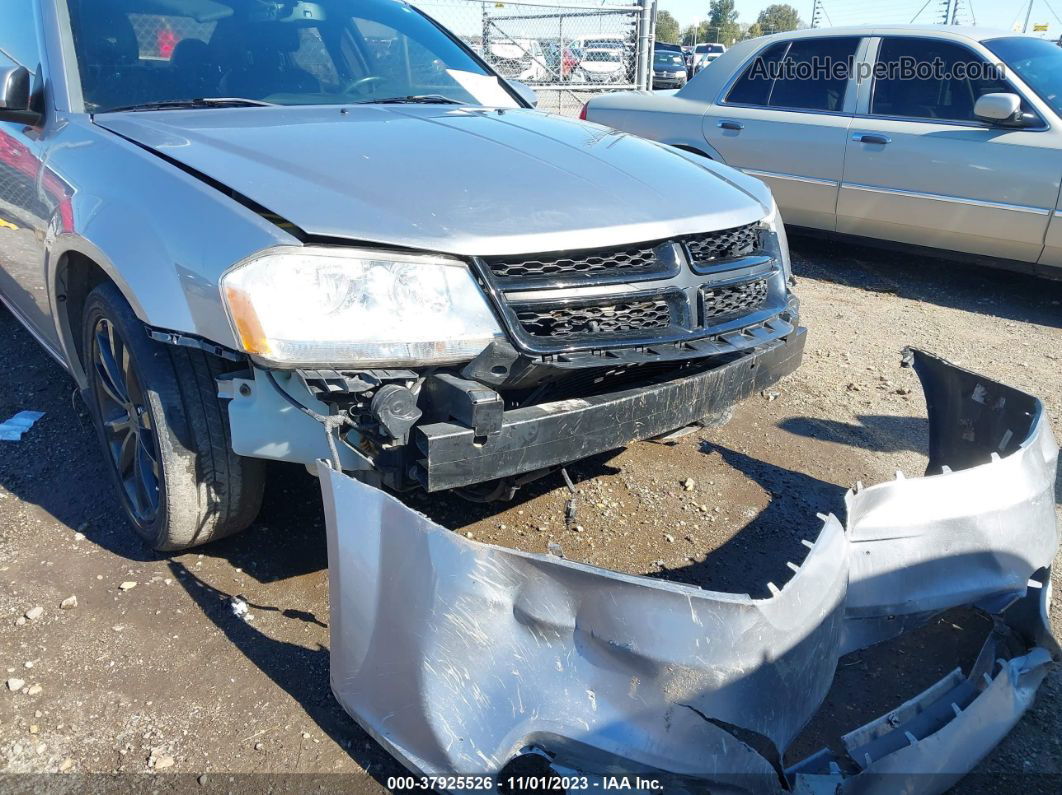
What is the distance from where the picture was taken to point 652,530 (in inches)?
119

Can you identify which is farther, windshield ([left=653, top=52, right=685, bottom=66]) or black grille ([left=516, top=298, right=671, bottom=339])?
windshield ([left=653, top=52, right=685, bottom=66])

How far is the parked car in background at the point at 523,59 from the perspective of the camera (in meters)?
12.0

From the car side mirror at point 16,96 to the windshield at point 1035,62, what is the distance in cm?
550

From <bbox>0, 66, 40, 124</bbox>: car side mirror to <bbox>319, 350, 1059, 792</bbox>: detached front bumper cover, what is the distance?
1.93 meters

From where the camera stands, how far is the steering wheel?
11.0ft

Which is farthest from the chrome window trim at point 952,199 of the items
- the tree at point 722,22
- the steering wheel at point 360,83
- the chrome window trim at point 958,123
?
the tree at point 722,22

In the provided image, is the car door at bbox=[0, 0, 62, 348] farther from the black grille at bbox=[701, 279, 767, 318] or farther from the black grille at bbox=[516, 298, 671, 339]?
the black grille at bbox=[701, 279, 767, 318]

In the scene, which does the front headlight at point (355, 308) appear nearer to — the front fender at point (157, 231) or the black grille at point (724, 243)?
the front fender at point (157, 231)

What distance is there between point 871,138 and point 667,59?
20490mm

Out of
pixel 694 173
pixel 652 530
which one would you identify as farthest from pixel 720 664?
pixel 694 173

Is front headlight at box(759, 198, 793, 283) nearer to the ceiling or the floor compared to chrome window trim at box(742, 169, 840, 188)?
nearer to the ceiling

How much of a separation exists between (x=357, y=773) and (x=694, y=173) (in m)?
2.13

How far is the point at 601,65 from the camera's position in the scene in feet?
42.5

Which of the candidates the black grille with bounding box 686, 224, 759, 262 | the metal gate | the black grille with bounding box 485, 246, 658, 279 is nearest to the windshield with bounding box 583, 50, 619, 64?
the metal gate
